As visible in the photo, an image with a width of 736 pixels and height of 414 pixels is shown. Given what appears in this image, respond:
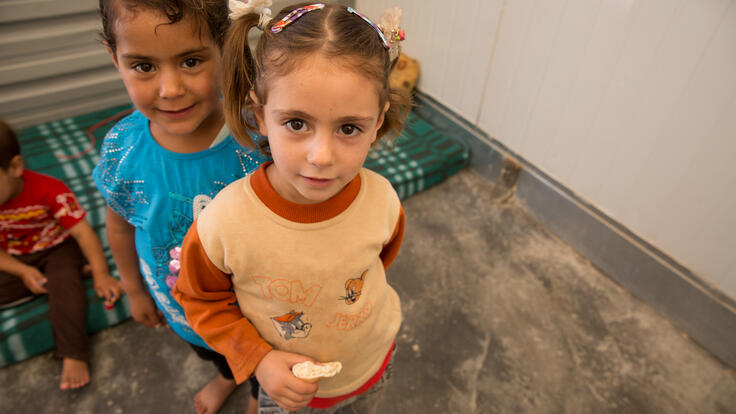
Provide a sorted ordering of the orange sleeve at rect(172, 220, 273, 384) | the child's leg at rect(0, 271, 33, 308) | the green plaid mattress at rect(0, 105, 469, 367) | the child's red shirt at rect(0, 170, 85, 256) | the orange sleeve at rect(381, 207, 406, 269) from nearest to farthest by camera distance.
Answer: the orange sleeve at rect(172, 220, 273, 384) < the orange sleeve at rect(381, 207, 406, 269) < the child's red shirt at rect(0, 170, 85, 256) < the child's leg at rect(0, 271, 33, 308) < the green plaid mattress at rect(0, 105, 469, 367)

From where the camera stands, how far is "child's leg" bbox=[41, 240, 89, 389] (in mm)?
1574

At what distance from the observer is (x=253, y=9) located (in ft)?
2.40

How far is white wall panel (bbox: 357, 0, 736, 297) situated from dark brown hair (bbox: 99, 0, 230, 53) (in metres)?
1.59

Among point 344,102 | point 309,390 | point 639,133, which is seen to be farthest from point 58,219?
point 639,133

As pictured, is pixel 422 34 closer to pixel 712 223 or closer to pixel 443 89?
pixel 443 89

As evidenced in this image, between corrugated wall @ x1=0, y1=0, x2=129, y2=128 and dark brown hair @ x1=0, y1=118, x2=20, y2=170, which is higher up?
dark brown hair @ x1=0, y1=118, x2=20, y2=170

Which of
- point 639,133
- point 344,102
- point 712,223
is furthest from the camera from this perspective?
point 639,133

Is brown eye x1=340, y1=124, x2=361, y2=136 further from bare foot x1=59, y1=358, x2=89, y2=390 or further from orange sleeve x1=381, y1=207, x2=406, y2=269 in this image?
bare foot x1=59, y1=358, x2=89, y2=390

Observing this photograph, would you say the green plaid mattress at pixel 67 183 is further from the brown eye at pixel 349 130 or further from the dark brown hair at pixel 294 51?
the brown eye at pixel 349 130

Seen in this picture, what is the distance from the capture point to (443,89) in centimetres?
270

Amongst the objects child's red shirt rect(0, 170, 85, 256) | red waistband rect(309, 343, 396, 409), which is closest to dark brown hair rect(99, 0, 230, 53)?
red waistband rect(309, 343, 396, 409)

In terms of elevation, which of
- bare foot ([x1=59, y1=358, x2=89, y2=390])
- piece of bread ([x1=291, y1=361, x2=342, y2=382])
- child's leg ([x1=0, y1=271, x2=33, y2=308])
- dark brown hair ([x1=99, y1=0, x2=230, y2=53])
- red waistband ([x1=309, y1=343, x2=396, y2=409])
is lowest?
bare foot ([x1=59, y1=358, x2=89, y2=390])

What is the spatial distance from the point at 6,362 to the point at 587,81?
2.60 metres

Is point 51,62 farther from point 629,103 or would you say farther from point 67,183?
point 629,103
